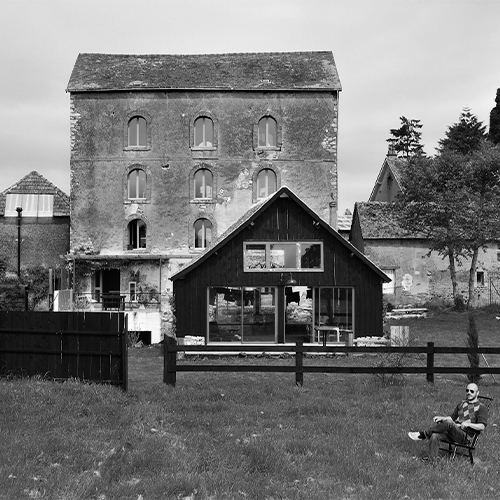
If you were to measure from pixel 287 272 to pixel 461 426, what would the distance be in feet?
53.3

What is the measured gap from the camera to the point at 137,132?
44094 mm

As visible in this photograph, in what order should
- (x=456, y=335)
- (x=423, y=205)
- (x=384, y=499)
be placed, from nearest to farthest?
(x=384, y=499), (x=456, y=335), (x=423, y=205)

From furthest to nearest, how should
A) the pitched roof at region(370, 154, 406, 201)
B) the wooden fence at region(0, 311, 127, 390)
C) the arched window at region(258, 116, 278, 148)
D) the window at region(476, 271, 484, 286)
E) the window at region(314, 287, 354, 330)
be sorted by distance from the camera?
the pitched roof at region(370, 154, 406, 201)
the arched window at region(258, 116, 278, 148)
the window at region(476, 271, 484, 286)
the window at region(314, 287, 354, 330)
the wooden fence at region(0, 311, 127, 390)

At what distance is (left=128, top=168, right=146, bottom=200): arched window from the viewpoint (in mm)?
44156

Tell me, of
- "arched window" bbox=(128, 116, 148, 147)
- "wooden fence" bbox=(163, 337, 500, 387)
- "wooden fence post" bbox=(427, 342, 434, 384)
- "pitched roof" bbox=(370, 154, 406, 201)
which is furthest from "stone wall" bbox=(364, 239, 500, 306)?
"wooden fence" bbox=(163, 337, 500, 387)

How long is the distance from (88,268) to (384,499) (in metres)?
36.0

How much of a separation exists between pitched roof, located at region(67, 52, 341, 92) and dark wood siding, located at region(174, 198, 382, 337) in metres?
19.0

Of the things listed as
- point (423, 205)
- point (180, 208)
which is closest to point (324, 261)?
point (423, 205)

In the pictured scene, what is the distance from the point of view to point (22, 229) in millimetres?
44719

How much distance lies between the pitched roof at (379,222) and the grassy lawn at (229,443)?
27957 millimetres

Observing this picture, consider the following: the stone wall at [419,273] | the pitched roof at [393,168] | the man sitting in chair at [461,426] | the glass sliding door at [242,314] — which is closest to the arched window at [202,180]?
the stone wall at [419,273]

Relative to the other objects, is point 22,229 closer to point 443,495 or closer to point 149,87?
point 149,87

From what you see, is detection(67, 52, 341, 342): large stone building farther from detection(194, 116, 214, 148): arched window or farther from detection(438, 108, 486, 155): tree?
detection(438, 108, 486, 155): tree

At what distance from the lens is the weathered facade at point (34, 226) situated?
44.4m
